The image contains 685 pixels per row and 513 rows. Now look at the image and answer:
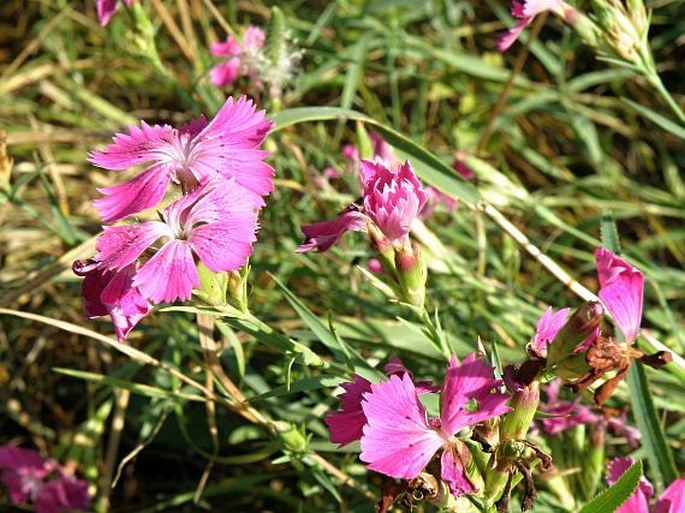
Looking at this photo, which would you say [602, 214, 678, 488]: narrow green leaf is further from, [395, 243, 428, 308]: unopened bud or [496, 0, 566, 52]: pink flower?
[496, 0, 566, 52]: pink flower

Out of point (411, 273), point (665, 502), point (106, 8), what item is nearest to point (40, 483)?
point (106, 8)

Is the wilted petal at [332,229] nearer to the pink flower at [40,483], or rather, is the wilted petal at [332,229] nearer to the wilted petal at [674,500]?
the wilted petal at [674,500]

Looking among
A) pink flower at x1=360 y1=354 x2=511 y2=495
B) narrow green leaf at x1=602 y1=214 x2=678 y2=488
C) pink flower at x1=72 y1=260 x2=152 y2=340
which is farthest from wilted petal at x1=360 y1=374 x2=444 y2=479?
narrow green leaf at x1=602 y1=214 x2=678 y2=488

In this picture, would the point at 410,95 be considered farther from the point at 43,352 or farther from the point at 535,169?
the point at 43,352

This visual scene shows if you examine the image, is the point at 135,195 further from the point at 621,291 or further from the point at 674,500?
the point at 674,500

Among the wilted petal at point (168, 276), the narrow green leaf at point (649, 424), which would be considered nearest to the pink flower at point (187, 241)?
the wilted petal at point (168, 276)

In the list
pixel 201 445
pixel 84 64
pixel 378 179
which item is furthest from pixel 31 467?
pixel 84 64

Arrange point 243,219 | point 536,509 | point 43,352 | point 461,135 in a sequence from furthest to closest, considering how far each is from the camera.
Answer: point 461,135 → point 43,352 → point 536,509 → point 243,219
